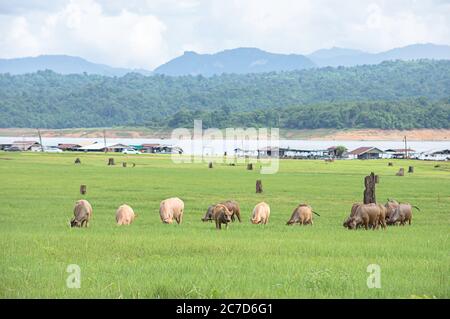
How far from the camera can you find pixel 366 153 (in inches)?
5679

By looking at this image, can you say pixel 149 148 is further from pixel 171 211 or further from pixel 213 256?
pixel 213 256

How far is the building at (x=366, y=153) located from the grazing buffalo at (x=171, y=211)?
115463 mm

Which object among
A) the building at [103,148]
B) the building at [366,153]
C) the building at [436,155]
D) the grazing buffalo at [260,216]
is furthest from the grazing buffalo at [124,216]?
the building at [103,148]

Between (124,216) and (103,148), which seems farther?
(103,148)

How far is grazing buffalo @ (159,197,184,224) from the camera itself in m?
28.4

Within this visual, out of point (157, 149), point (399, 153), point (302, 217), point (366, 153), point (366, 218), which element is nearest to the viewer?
point (366, 218)

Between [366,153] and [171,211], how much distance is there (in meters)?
119

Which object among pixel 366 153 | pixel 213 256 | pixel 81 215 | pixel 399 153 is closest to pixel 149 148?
pixel 366 153

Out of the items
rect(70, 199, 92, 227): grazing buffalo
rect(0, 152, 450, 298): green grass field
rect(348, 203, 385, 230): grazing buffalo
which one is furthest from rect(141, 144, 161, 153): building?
rect(348, 203, 385, 230): grazing buffalo

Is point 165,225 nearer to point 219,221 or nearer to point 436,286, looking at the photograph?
point 219,221

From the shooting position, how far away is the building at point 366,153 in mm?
142500

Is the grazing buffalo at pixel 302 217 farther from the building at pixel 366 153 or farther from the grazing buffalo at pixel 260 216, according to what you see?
the building at pixel 366 153

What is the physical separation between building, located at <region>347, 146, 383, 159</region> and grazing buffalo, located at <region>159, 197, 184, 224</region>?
11546 centimetres

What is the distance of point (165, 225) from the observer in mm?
27266
